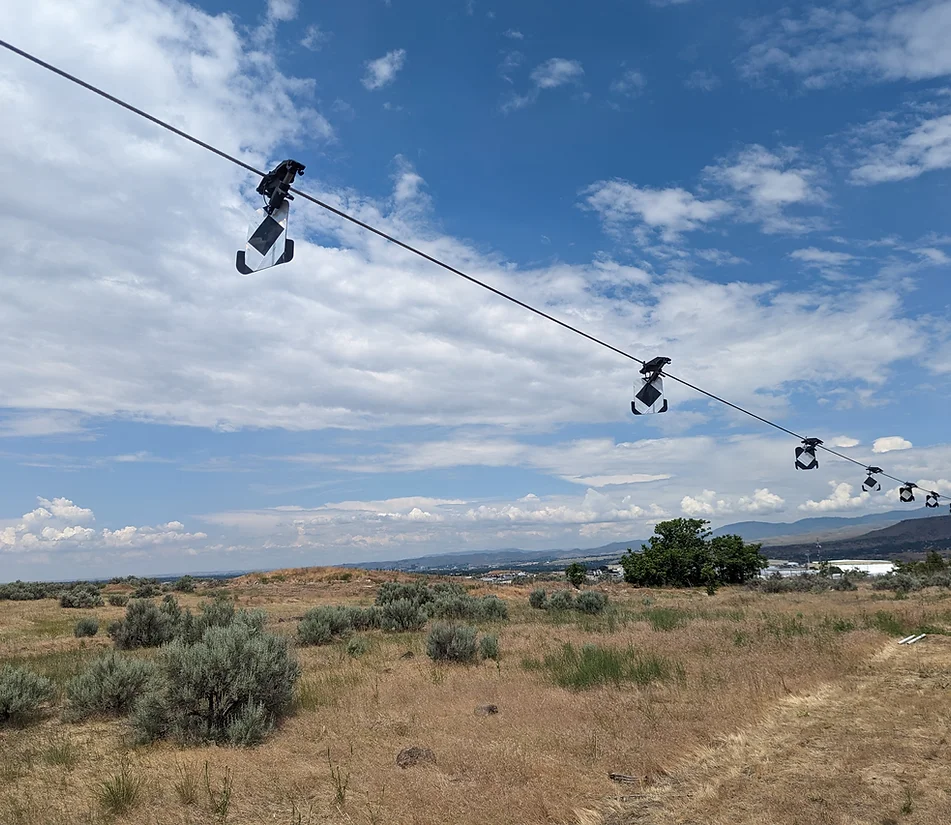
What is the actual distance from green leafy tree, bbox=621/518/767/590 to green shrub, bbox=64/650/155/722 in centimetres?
4591

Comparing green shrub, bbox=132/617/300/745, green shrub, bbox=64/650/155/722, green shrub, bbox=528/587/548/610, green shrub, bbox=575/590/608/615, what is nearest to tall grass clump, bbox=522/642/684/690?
green shrub, bbox=132/617/300/745

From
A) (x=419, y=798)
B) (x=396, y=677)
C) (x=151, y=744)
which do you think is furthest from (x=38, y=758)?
(x=396, y=677)

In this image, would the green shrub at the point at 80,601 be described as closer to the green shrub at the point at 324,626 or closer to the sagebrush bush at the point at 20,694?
the green shrub at the point at 324,626

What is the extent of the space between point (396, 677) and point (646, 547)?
A: 4895cm

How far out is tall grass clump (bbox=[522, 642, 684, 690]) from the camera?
10.8 m

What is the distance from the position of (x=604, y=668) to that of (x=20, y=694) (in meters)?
9.13

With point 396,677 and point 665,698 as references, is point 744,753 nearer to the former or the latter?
point 665,698

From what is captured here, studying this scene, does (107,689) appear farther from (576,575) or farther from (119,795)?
(576,575)

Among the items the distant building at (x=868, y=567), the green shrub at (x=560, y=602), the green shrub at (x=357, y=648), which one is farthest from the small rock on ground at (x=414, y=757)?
the distant building at (x=868, y=567)

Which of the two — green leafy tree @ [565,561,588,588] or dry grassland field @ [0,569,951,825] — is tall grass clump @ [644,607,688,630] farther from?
green leafy tree @ [565,561,588,588]

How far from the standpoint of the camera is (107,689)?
9531 mm

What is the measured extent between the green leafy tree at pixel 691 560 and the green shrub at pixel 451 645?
4006 cm

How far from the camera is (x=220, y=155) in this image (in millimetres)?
4828

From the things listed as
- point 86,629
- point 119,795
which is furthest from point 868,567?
point 119,795
